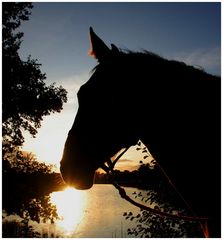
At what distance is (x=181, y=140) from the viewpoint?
7.51 ft

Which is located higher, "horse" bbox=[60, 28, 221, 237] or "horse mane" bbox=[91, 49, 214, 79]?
"horse mane" bbox=[91, 49, 214, 79]

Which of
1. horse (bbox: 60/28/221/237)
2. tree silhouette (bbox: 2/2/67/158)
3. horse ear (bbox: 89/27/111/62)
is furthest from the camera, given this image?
tree silhouette (bbox: 2/2/67/158)

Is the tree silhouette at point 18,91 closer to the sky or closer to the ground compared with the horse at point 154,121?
closer to the sky

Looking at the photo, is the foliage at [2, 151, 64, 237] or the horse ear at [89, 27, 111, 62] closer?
the horse ear at [89, 27, 111, 62]

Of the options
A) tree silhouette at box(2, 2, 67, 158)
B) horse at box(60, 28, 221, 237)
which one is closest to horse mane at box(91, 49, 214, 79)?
horse at box(60, 28, 221, 237)

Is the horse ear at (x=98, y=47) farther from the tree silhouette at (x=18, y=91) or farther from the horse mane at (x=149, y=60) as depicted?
the tree silhouette at (x=18, y=91)

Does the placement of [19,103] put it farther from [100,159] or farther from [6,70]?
[100,159]

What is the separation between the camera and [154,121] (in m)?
2.43

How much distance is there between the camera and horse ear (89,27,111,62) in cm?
254

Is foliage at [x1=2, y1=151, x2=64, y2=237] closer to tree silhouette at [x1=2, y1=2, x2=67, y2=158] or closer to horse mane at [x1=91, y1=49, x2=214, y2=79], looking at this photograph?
tree silhouette at [x1=2, y1=2, x2=67, y2=158]

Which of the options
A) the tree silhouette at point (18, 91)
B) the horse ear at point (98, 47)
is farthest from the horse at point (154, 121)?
the tree silhouette at point (18, 91)

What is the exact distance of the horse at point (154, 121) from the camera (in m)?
2.23

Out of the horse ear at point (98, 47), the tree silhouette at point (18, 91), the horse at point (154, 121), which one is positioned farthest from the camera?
the tree silhouette at point (18, 91)

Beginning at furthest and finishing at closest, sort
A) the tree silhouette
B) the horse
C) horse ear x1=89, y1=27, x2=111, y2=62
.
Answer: the tree silhouette
horse ear x1=89, y1=27, x2=111, y2=62
the horse
